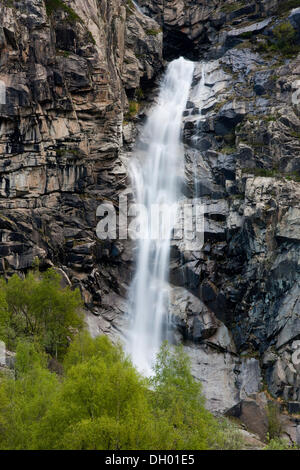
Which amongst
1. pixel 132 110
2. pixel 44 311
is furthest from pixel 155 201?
pixel 44 311

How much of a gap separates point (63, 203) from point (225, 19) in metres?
42.4

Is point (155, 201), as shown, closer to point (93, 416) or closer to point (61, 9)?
point (61, 9)

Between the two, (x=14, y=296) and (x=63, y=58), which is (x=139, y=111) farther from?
(x=14, y=296)

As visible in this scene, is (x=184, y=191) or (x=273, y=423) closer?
(x=273, y=423)

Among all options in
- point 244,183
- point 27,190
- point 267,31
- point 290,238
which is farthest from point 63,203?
point 267,31

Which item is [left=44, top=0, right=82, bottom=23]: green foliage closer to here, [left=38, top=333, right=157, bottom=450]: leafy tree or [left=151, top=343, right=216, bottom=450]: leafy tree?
[left=151, top=343, right=216, bottom=450]: leafy tree

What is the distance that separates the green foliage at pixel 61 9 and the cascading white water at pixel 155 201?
15008 millimetres

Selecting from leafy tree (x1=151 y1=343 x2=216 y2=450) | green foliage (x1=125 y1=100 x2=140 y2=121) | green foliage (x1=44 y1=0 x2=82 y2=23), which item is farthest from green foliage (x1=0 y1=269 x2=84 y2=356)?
green foliage (x1=44 y1=0 x2=82 y2=23)

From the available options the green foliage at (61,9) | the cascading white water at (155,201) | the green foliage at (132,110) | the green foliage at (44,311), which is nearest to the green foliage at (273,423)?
the cascading white water at (155,201)

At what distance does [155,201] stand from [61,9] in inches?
887

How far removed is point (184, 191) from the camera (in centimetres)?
5338

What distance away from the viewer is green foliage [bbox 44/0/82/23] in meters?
49.7

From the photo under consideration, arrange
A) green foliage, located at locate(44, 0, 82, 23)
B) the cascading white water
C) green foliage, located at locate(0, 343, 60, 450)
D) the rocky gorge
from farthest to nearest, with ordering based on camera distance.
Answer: green foliage, located at locate(44, 0, 82, 23)
the cascading white water
the rocky gorge
green foliage, located at locate(0, 343, 60, 450)

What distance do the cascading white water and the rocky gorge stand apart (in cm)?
118
